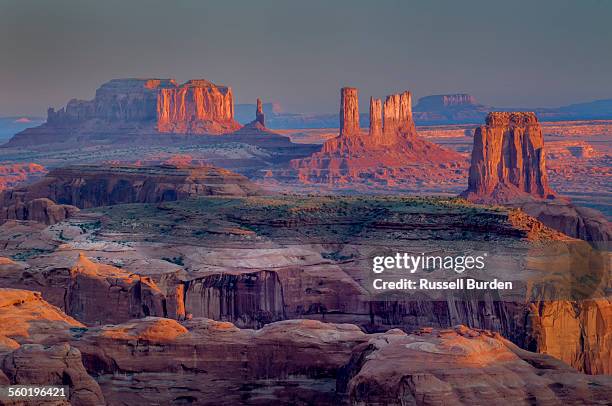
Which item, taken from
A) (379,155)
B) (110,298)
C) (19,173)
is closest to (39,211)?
(110,298)

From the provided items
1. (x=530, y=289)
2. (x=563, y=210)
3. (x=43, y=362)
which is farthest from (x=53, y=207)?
(x=43, y=362)

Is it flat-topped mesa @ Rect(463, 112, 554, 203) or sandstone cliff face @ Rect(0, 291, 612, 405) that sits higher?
flat-topped mesa @ Rect(463, 112, 554, 203)

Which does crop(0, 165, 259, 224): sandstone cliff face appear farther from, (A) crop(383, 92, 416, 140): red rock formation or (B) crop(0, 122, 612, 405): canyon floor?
(A) crop(383, 92, 416, 140): red rock formation

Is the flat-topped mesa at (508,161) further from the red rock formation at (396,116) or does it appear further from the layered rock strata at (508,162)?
the red rock formation at (396,116)

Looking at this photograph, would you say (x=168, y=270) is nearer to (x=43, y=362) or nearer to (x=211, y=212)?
(x=211, y=212)

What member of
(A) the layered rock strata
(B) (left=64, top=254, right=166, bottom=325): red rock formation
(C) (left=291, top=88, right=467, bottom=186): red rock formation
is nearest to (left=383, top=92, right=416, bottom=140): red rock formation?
(C) (left=291, top=88, right=467, bottom=186): red rock formation

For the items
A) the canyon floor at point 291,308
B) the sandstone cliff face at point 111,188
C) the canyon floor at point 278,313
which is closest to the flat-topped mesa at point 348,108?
the sandstone cliff face at point 111,188
